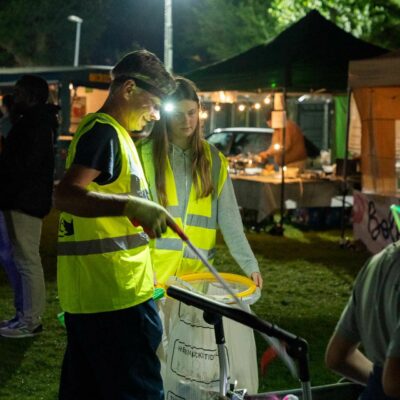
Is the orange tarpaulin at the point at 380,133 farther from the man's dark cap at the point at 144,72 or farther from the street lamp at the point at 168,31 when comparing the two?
the street lamp at the point at 168,31

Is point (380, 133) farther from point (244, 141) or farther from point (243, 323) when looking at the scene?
point (243, 323)

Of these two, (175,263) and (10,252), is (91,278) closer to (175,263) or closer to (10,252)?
(175,263)

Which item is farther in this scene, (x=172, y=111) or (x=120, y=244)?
(x=172, y=111)

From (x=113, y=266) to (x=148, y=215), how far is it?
43cm

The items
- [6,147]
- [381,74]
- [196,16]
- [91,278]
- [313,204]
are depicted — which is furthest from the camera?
[196,16]

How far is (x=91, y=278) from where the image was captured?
3.09 metres

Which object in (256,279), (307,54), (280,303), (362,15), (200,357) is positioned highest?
(362,15)

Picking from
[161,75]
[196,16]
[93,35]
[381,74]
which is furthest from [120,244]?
[93,35]

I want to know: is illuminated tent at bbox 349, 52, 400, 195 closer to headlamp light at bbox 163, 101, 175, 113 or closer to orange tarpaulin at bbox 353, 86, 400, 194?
orange tarpaulin at bbox 353, 86, 400, 194

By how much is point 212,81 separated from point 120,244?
34.9 feet

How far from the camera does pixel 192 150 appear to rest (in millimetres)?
3969

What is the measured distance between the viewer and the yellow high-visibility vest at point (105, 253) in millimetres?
3053

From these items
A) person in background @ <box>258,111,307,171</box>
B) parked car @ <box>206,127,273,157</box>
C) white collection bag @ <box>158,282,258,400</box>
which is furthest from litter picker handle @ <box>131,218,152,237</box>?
parked car @ <box>206,127,273,157</box>

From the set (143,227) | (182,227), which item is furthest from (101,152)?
(182,227)
